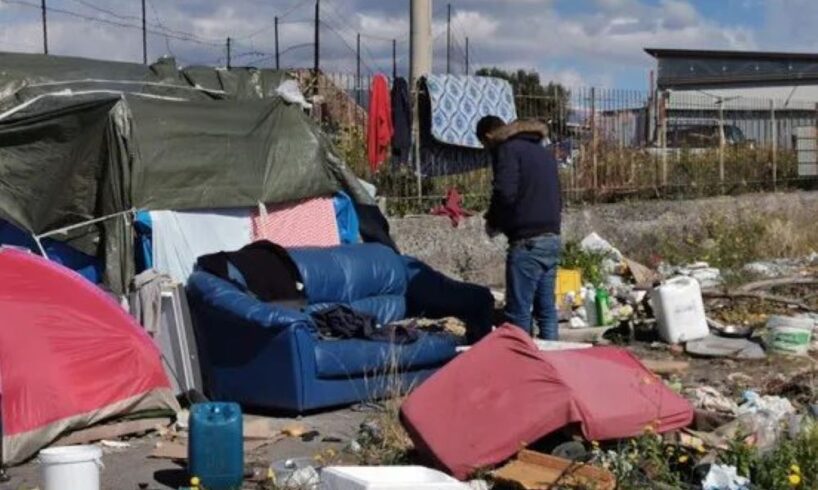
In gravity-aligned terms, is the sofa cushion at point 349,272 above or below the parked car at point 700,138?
below

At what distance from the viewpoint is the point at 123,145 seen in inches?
353

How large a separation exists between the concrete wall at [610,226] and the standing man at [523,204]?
170 inches

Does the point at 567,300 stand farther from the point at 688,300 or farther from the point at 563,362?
the point at 563,362

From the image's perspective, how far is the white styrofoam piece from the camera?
5.09m

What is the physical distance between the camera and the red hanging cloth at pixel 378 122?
13016mm

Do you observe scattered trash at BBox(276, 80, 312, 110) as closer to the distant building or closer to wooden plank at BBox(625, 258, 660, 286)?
wooden plank at BBox(625, 258, 660, 286)

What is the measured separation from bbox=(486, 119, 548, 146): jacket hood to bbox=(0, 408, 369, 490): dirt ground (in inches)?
87.3

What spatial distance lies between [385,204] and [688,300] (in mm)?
4151

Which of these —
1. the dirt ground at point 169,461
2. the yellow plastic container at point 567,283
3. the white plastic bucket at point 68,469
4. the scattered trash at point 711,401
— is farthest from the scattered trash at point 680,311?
the white plastic bucket at point 68,469

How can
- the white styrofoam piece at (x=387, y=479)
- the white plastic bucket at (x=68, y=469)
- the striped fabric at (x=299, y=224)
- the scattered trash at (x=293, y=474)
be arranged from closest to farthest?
the white styrofoam piece at (x=387, y=479) → the white plastic bucket at (x=68, y=469) → the scattered trash at (x=293, y=474) → the striped fabric at (x=299, y=224)

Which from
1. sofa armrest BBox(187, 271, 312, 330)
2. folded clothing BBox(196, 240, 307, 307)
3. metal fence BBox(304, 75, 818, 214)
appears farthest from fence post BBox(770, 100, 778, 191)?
sofa armrest BBox(187, 271, 312, 330)

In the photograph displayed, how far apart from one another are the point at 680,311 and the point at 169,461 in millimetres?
5051

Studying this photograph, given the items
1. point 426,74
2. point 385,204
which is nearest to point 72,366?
point 385,204

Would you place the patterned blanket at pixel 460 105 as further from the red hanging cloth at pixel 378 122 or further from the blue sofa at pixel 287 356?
the blue sofa at pixel 287 356
